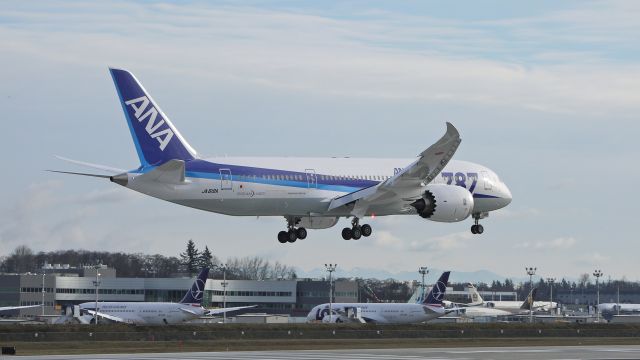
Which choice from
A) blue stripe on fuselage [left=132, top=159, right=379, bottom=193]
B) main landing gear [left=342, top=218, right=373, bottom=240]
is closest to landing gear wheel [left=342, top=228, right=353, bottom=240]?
main landing gear [left=342, top=218, right=373, bottom=240]

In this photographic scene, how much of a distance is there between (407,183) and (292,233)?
27.5 feet

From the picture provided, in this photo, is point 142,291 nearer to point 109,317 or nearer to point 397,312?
point 109,317

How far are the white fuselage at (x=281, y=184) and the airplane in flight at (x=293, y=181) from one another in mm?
58

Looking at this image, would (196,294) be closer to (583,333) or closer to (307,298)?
(583,333)

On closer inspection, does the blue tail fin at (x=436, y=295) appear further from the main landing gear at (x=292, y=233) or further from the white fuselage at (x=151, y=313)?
the main landing gear at (x=292, y=233)

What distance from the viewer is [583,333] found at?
342 feet

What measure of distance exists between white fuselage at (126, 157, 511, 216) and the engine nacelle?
0.84 metres

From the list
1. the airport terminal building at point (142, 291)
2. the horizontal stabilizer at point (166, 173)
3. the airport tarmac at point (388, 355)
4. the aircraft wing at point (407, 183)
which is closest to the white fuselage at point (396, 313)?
the airport terminal building at point (142, 291)

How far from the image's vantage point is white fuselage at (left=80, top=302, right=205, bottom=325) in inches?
4788

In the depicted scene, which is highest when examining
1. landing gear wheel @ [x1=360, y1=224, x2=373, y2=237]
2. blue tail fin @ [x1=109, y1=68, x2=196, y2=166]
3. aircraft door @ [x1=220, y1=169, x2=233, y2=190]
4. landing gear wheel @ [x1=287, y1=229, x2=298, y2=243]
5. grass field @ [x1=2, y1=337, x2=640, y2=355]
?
blue tail fin @ [x1=109, y1=68, x2=196, y2=166]

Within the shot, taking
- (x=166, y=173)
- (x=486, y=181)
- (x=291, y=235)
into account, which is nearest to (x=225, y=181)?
(x=166, y=173)

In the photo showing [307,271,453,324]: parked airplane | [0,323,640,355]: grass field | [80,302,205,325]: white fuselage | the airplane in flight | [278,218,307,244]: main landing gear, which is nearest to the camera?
the airplane in flight

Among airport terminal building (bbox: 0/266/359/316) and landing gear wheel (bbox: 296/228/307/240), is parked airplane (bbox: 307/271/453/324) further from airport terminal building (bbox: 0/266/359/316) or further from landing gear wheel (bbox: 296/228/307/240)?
landing gear wheel (bbox: 296/228/307/240)

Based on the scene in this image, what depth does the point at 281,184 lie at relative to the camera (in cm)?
7156
